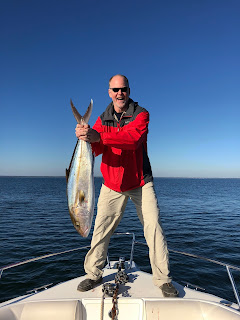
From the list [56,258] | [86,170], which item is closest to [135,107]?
[86,170]

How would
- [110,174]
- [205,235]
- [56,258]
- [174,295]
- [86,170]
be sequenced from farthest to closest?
[205,235], [56,258], [110,174], [174,295], [86,170]

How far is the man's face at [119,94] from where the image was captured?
12.4 ft

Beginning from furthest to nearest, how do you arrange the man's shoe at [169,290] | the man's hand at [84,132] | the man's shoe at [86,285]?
the man's shoe at [86,285] < the man's shoe at [169,290] < the man's hand at [84,132]

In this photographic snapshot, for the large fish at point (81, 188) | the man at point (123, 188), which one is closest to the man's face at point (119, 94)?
the man at point (123, 188)

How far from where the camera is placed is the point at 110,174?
13.0ft

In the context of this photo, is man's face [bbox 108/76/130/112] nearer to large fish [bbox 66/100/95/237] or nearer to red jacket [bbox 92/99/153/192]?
red jacket [bbox 92/99/153/192]

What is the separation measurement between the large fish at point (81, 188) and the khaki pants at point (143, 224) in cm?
110

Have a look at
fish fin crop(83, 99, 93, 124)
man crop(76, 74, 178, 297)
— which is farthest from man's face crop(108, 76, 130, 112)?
fish fin crop(83, 99, 93, 124)

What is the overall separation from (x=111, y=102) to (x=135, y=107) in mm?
512

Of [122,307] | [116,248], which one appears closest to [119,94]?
[122,307]

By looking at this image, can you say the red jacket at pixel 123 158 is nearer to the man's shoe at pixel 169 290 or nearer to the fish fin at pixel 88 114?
the fish fin at pixel 88 114

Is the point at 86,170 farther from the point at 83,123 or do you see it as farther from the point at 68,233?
the point at 68,233

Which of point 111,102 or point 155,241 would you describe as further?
point 111,102

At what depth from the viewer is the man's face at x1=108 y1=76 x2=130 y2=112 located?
377cm
